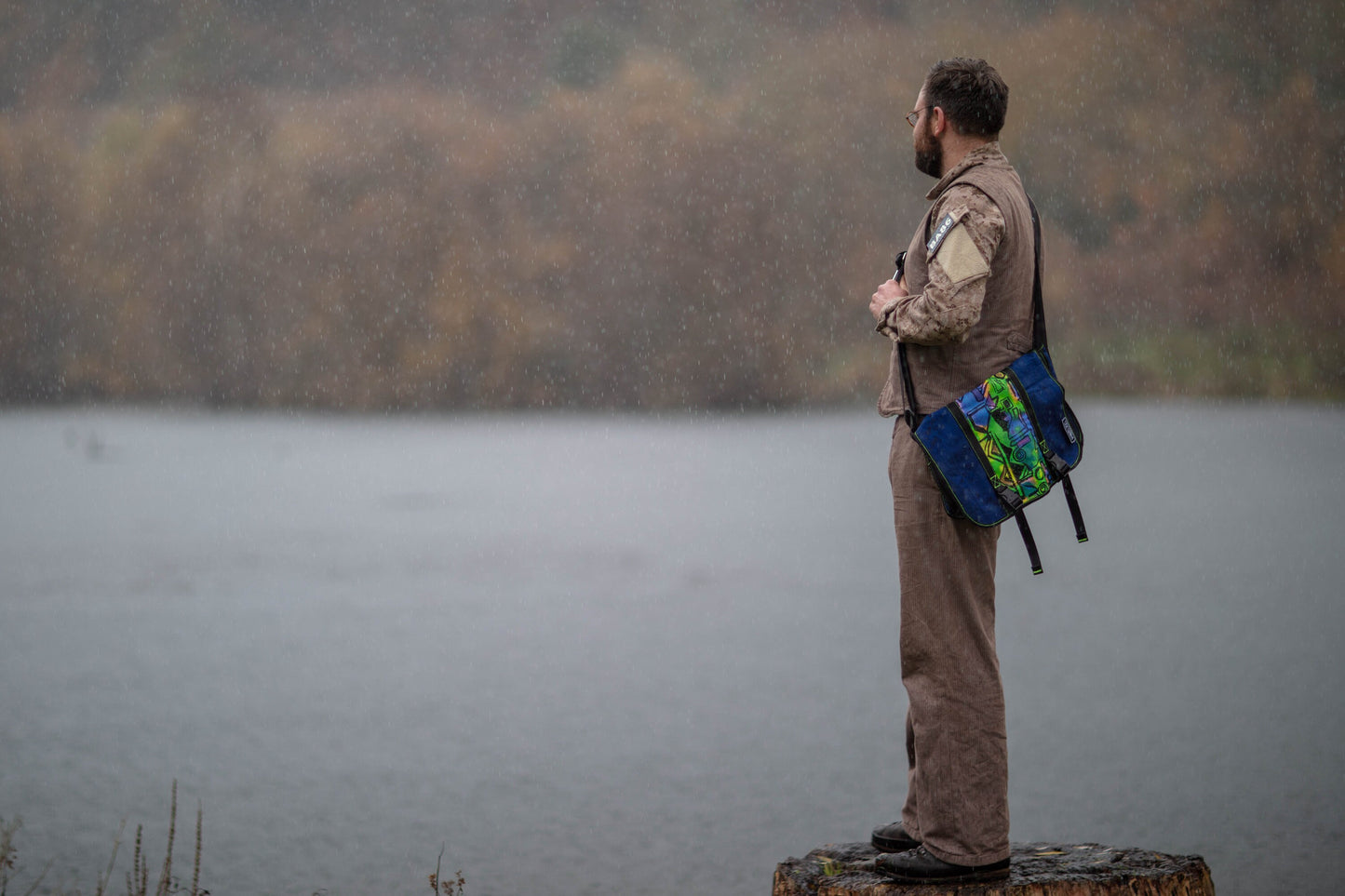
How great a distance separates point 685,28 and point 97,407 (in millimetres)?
45687

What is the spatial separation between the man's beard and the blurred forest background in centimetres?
3815

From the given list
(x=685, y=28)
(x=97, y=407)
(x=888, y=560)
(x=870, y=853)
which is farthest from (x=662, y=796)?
(x=685, y=28)

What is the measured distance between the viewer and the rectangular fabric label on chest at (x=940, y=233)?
2760 millimetres

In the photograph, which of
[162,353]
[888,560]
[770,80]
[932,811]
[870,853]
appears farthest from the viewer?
[770,80]

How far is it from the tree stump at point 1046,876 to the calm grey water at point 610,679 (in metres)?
3.27

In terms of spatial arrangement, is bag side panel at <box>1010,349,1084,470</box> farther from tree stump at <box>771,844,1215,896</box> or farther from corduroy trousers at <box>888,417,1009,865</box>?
tree stump at <box>771,844,1215,896</box>

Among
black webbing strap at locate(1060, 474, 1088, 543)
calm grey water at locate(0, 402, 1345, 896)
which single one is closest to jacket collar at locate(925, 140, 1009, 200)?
black webbing strap at locate(1060, 474, 1088, 543)

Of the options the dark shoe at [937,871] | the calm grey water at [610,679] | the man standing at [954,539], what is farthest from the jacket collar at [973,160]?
the calm grey water at [610,679]

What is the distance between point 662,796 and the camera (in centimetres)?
738

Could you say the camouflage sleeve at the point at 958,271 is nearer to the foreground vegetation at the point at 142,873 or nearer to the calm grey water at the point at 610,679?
the foreground vegetation at the point at 142,873

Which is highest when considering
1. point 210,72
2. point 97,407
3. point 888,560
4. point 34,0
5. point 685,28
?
point 34,0

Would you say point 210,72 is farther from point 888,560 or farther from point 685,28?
point 888,560

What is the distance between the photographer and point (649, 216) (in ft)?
160

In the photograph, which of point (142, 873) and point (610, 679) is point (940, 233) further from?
point (610, 679)
